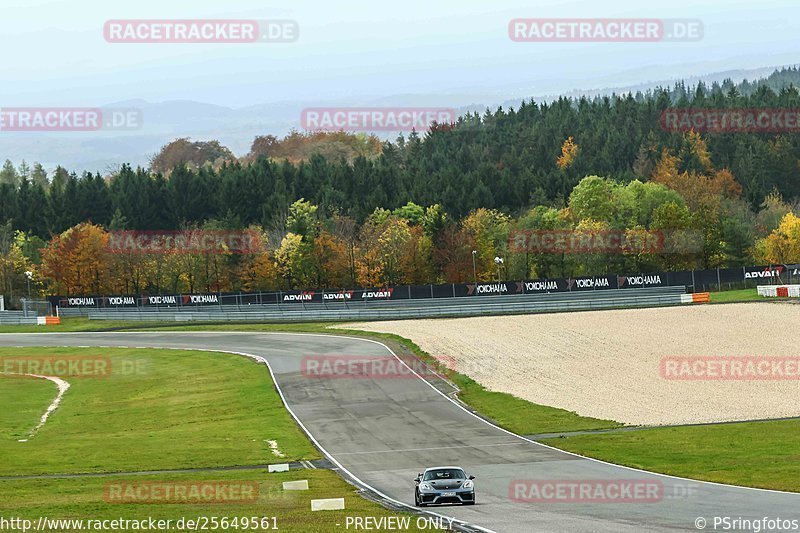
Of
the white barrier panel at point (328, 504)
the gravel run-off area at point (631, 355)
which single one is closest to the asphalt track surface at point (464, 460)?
the white barrier panel at point (328, 504)

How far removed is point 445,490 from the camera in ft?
96.1

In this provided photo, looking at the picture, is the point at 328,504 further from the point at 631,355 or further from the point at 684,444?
the point at 631,355

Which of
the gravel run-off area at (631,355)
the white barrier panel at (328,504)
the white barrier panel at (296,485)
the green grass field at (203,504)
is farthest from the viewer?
the gravel run-off area at (631,355)

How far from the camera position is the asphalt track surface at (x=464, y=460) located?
2541 centimetres

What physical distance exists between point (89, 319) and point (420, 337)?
49053 millimetres

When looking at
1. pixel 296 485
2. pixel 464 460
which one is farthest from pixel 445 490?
pixel 464 460

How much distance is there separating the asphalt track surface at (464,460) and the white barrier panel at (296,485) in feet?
6.41

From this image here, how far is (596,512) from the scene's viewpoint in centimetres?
2614

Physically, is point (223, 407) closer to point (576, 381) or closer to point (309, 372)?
point (309, 372)

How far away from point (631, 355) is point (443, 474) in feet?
125

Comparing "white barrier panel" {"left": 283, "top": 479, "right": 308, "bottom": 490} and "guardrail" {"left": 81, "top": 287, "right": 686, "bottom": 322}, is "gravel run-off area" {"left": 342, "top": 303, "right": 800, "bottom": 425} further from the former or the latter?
"white barrier panel" {"left": 283, "top": 479, "right": 308, "bottom": 490}

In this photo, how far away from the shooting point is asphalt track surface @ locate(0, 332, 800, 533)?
25.4m

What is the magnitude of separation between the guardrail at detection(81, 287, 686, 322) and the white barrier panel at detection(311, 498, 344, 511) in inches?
2721

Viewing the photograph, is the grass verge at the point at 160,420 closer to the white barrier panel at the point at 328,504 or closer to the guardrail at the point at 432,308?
the white barrier panel at the point at 328,504
